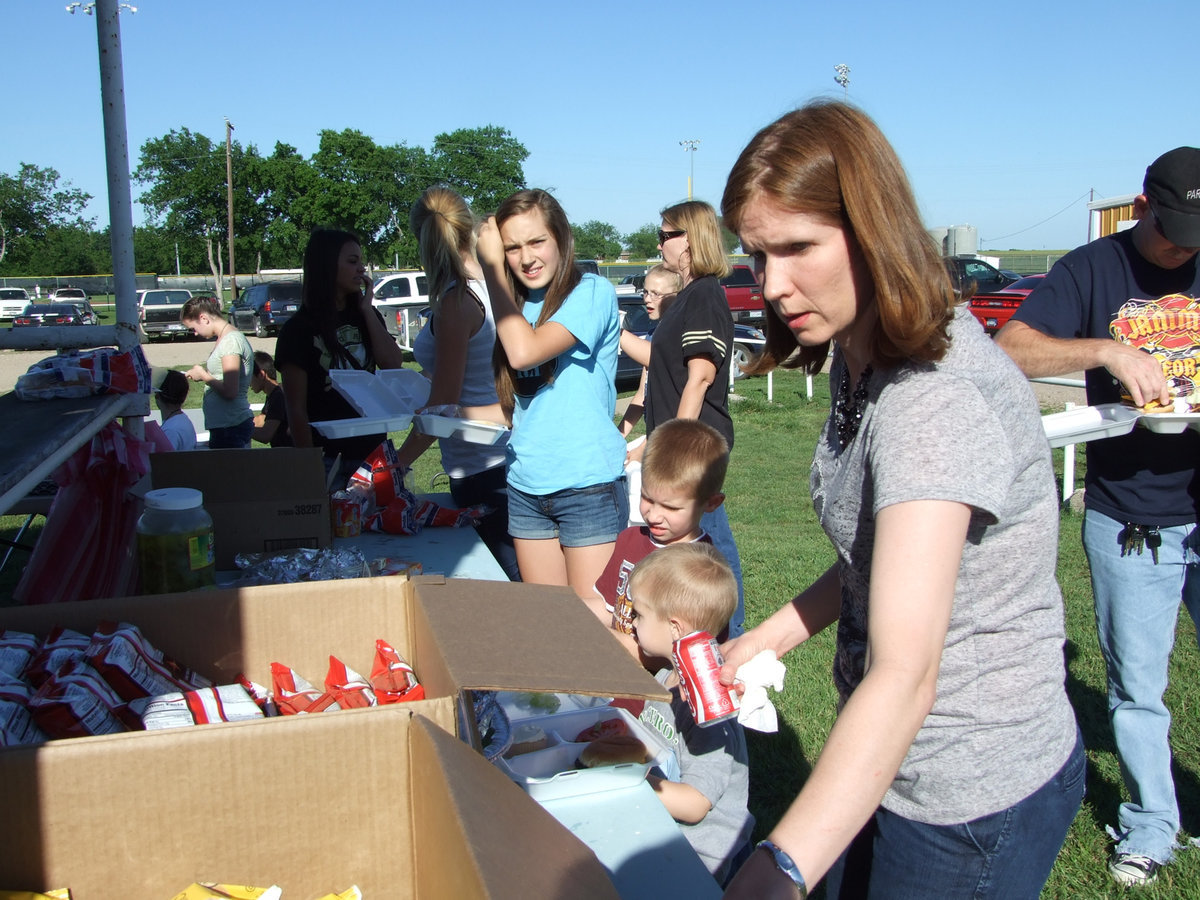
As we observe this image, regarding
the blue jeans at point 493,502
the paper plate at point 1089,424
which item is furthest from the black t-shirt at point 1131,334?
the blue jeans at point 493,502

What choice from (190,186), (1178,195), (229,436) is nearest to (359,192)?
(190,186)

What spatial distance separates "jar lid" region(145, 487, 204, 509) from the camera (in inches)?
86.9

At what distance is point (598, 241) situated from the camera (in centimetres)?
7725

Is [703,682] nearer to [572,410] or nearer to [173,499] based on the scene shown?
[173,499]

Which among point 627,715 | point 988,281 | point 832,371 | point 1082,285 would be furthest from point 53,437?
point 988,281

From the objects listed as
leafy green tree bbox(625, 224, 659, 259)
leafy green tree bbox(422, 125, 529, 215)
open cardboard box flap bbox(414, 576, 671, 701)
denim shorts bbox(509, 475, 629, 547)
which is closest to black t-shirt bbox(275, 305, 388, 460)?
denim shorts bbox(509, 475, 629, 547)

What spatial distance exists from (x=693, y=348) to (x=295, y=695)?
2.38 meters

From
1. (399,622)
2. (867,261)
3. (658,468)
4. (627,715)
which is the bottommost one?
(627,715)

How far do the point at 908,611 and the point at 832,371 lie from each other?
0.60 meters

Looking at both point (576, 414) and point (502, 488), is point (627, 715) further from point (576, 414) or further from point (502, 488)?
point (502, 488)

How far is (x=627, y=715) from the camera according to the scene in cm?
184

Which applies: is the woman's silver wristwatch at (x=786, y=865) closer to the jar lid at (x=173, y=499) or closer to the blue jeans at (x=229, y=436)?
the jar lid at (x=173, y=499)

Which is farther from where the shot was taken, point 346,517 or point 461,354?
point 461,354

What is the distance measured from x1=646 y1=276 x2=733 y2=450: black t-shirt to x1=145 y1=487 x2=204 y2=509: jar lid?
1.85 meters
